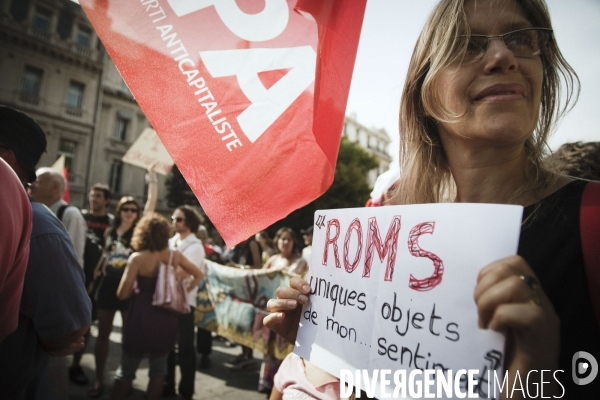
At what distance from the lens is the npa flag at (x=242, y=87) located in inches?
55.8

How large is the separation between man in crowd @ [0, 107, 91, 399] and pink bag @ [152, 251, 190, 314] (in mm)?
1847

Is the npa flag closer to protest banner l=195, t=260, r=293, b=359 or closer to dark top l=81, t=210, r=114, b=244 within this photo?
protest banner l=195, t=260, r=293, b=359

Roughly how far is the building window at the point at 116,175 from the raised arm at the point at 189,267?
25063 millimetres

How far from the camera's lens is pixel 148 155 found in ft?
19.5

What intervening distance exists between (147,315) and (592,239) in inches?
146

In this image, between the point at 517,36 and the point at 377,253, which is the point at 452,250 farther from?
the point at 517,36

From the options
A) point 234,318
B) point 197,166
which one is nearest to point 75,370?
point 234,318

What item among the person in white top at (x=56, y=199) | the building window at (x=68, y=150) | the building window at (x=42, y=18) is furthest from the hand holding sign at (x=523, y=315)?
the building window at (x=42, y=18)

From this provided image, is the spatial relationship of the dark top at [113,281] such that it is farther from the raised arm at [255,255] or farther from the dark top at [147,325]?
the raised arm at [255,255]

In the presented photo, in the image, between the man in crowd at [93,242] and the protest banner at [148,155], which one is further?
the protest banner at [148,155]

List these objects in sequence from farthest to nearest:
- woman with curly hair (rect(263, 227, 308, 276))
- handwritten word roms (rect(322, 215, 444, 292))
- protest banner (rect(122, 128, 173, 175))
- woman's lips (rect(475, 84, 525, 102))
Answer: protest banner (rect(122, 128, 173, 175)), woman with curly hair (rect(263, 227, 308, 276)), woman's lips (rect(475, 84, 525, 102)), handwritten word roms (rect(322, 215, 444, 292))

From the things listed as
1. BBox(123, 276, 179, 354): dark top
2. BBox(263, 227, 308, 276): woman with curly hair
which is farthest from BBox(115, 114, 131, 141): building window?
BBox(123, 276, 179, 354): dark top

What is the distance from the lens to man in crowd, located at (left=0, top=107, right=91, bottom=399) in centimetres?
158

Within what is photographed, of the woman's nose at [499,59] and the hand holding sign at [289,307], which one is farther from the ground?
the woman's nose at [499,59]
